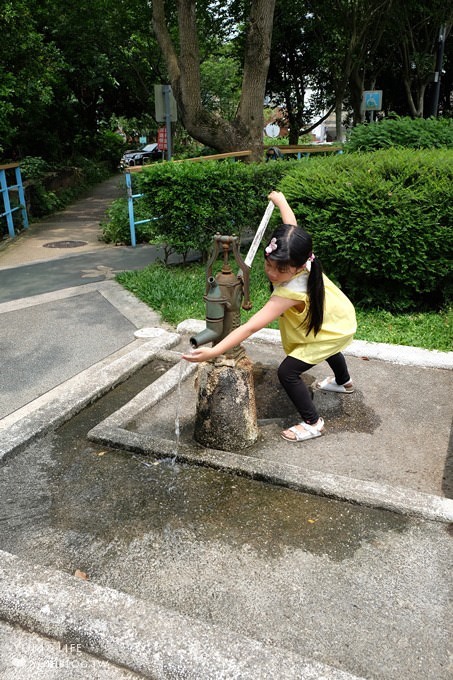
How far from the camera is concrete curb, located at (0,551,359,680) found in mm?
1800

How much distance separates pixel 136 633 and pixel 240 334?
141 centimetres

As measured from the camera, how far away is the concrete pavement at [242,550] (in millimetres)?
1926

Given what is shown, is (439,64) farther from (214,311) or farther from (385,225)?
(214,311)

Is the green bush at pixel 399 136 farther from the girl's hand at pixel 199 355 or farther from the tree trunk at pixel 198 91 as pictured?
the girl's hand at pixel 199 355

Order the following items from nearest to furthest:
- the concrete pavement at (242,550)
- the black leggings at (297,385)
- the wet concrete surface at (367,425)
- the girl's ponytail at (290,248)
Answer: the concrete pavement at (242,550), the girl's ponytail at (290,248), the wet concrete surface at (367,425), the black leggings at (297,385)

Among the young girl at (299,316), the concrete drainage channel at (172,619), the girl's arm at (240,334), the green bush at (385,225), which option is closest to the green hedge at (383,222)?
the green bush at (385,225)

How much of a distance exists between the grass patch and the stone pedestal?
212 centimetres

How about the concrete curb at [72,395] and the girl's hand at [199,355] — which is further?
the concrete curb at [72,395]

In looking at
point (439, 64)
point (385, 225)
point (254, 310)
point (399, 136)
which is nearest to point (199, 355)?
point (254, 310)

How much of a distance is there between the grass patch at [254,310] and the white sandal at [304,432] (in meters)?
1.85

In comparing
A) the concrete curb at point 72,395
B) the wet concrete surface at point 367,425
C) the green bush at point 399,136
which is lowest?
the wet concrete surface at point 367,425

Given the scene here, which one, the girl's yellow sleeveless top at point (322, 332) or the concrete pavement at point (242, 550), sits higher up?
the girl's yellow sleeveless top at point (322, 332)

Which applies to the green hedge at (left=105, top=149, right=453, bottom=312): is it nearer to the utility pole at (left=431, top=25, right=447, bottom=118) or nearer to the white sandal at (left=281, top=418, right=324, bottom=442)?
the white sandal at (left=281, top=418, right=324, bottom=442)

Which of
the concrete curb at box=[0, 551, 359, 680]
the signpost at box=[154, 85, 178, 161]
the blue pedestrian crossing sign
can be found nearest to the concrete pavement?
the concrete curb at box=[0, 551, 359, 680]
